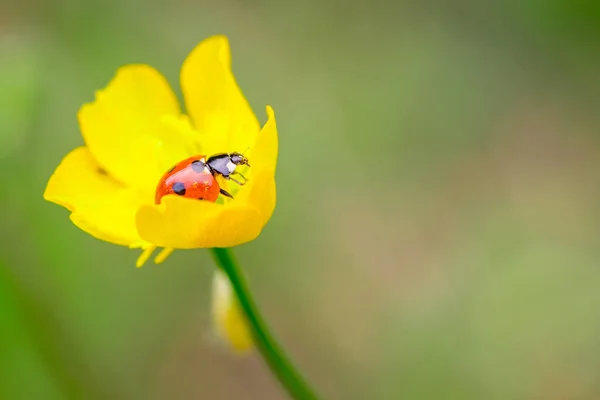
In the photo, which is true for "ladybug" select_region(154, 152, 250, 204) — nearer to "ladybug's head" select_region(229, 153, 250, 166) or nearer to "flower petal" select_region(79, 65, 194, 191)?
"ladybug's head" select_region(229, 153, 250, 166)

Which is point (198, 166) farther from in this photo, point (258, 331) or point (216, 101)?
point (258, 331)

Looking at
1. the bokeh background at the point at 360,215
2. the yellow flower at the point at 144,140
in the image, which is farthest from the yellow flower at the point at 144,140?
the bokeh background at the point at 360,215

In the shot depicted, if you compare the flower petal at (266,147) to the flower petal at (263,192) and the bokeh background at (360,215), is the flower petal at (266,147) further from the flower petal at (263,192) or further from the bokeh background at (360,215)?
the bokeh background at (360,215)

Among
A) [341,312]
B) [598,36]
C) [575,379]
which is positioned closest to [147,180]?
[341,312]

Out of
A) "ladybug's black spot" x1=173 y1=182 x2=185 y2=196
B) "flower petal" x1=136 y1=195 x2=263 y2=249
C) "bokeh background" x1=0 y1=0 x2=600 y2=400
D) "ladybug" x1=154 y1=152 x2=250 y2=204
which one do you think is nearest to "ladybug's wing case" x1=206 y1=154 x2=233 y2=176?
"ladybug" x1=154 y1=152 x2=250 y2=204

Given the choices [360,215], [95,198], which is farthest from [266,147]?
[360,215]

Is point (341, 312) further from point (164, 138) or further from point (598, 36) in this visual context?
point (598, 36)
